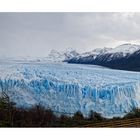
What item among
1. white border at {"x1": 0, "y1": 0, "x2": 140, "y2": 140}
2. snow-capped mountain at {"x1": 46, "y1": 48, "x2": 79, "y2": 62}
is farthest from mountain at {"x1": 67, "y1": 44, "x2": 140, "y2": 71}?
white border at {"x1": 0, "y1": 0, "x2": 140, "y2": 140}

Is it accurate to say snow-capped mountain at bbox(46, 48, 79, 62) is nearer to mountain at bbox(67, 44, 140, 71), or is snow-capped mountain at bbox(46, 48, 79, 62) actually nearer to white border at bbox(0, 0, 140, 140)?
mountain at bbox(67, 44, 140, 71)

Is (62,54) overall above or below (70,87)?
above

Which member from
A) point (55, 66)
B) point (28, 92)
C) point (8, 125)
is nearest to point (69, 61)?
point (55, 66)

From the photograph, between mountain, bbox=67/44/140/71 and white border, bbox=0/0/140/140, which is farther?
mountain, bbox=67/44/140/71
